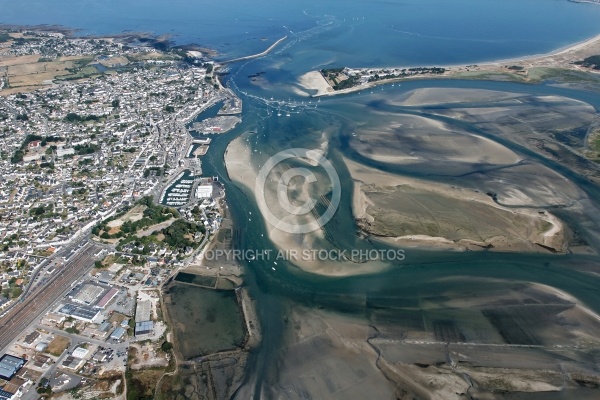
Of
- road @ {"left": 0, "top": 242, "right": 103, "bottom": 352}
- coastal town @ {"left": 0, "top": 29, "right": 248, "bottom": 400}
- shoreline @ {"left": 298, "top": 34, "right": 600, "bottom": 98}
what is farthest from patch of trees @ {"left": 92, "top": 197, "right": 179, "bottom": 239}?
shoreline @ {"left": 298, "top": 34, "right": 600, "bottom": 98}

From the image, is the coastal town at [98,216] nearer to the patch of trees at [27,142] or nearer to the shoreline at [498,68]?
the patch of trees at [27,142]

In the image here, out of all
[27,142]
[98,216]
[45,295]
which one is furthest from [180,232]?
A: [27,142]

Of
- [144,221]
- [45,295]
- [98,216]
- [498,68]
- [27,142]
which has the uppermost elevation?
[498,68]

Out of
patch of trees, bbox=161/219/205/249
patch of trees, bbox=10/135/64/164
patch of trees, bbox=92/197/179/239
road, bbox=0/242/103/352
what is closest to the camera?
road, bbox=0/242/103/352

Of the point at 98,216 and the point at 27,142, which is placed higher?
the point at 27,142

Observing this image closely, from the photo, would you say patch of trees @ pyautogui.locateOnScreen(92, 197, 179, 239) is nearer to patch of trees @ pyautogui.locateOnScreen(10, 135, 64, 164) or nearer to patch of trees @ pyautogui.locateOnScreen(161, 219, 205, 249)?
patch of trees @ pyautogui.locateOnScreen(161, 219, 205, 249)

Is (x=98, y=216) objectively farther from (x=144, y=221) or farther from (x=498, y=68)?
(x=498, y=68)

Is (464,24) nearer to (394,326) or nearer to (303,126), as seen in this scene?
(303,126)
